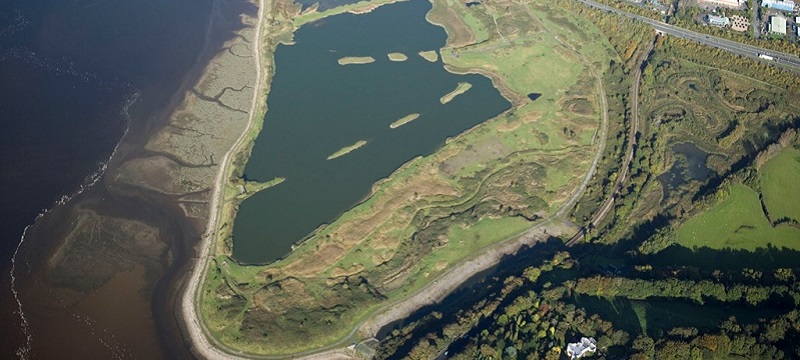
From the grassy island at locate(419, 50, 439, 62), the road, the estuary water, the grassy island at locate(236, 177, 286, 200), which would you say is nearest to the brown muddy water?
the estuary water

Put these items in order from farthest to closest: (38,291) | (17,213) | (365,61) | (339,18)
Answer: (339,18) < (365,61) < (17,213) < (38,291)

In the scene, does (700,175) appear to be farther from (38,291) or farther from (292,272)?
(38,291)

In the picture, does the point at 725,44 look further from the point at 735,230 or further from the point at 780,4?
the point at 735,230

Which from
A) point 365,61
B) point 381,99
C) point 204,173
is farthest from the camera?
point 365,61

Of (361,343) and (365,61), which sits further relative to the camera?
(365,61)

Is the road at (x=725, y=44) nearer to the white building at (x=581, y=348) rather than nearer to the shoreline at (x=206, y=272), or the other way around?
the white building at (x=581, y=348)

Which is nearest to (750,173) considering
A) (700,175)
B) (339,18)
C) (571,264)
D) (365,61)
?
(700,175)

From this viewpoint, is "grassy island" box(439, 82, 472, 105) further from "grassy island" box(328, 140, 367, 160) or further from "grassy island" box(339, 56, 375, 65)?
"grassy island" box(328, 140, 367, 160)

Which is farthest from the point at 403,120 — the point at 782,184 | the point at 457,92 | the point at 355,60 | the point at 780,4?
the point at 780,4
